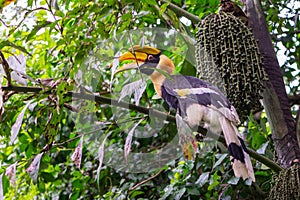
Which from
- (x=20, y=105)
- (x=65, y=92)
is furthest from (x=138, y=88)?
(x=20, y=105)

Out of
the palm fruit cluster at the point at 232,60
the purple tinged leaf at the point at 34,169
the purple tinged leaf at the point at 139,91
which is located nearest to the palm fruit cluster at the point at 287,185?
the palm fruit cluster at the point at 232,60

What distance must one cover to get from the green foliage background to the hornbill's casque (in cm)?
8

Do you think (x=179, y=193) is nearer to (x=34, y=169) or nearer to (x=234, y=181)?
(x=234, y=181)

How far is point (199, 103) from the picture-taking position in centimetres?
136

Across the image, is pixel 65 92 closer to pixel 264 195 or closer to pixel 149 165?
pixel 264 195

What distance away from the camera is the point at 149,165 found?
203 cm

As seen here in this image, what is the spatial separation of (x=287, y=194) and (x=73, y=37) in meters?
0.59

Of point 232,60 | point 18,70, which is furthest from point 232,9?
point 18,70

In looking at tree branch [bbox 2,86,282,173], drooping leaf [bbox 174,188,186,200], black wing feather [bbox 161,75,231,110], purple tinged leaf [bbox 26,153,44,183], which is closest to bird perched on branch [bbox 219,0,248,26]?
black wing feather [bbox 161,75,231,110]

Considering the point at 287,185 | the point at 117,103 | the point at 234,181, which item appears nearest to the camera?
the point at 117,103

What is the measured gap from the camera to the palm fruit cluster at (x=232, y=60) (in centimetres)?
123

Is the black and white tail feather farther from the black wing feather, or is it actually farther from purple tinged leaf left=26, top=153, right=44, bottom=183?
purple tinged leaf left=26, top=153, right=44, bottom=183

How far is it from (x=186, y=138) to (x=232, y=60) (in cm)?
28

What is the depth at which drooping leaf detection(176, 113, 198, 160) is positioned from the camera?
3.34ft
